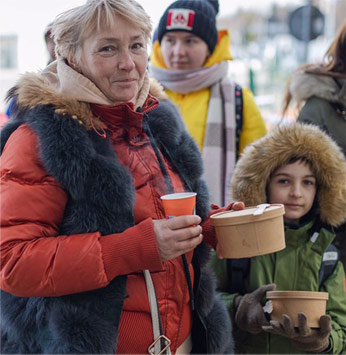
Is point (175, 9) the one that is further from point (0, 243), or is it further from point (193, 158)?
point (0, 243)

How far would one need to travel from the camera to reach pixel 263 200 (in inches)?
96.7

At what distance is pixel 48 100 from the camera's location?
1.49 m

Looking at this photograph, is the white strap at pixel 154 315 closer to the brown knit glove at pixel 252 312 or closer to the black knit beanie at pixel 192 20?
the brown knit glove at pixel 252 312

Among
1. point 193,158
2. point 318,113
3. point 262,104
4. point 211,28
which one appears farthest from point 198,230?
point 262,104

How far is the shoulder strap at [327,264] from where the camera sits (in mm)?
2334

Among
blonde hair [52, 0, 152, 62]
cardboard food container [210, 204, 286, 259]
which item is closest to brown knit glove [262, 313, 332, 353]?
cardboard food container [210, 204, 286, 259]

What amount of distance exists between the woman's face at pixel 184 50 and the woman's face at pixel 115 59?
5.52 ft

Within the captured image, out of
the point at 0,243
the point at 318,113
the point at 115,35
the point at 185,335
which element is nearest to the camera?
the point at 0,243

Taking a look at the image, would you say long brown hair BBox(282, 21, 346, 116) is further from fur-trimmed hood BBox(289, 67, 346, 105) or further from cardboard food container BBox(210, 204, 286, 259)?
cardboard food container BBox(210, 204, 286, 259)

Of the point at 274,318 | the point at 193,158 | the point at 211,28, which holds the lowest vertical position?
the point at 274,318

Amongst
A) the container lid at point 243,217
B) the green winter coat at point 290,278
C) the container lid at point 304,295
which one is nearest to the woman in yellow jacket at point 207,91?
the green winter coat at point 290,278

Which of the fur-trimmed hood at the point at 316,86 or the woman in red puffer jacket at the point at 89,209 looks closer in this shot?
the woman in red puffer jacket at the point at 89,209

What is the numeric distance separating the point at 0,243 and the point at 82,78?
542 mm

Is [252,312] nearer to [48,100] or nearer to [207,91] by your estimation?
[48,100]
